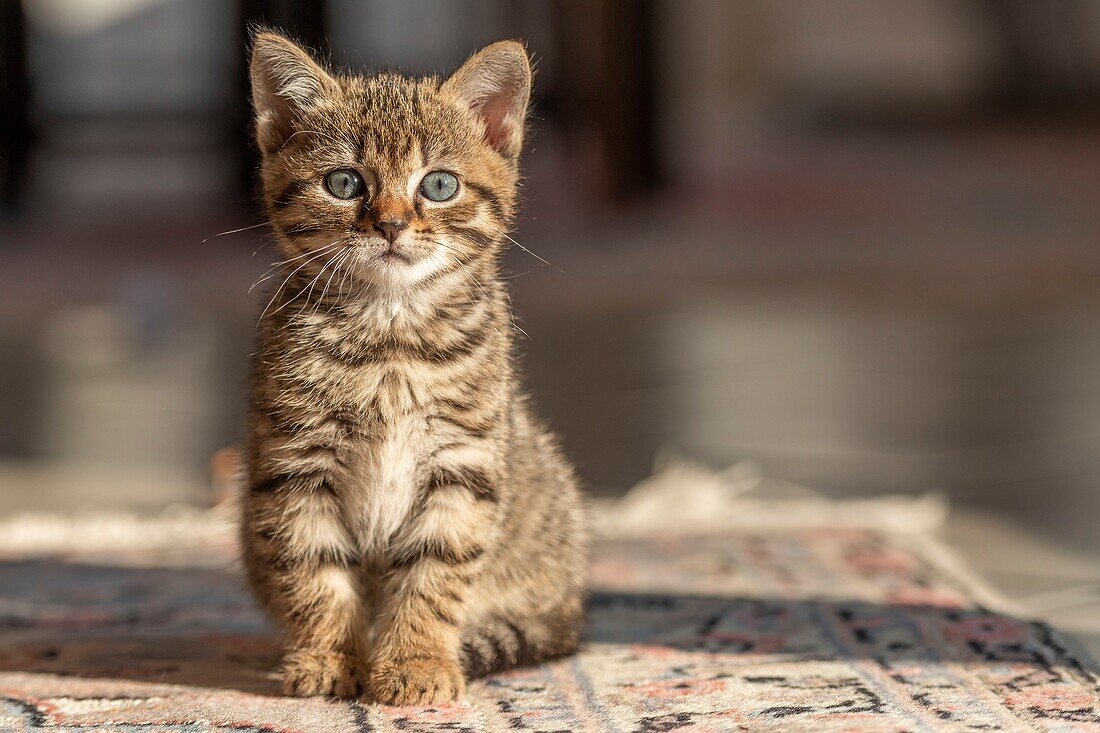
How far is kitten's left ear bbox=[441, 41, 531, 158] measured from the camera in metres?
1.97

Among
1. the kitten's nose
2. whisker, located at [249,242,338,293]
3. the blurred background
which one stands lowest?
the blurred background

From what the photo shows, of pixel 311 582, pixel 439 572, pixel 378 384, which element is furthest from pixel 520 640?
pixel 378 384

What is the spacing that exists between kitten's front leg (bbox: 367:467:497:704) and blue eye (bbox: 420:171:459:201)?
1.20ft

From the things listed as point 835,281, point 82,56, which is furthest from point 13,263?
point 835,281

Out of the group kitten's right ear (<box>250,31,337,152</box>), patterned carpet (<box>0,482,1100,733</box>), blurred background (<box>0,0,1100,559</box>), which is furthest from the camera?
blurred background (<box>0,0,1100,559</box>)

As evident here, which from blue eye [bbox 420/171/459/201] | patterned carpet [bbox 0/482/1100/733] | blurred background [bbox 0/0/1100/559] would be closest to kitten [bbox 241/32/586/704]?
blue eye [bbox 420/171/459/201]

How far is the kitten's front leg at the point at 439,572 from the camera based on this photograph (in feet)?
6.11

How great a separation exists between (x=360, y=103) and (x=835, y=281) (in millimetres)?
5126

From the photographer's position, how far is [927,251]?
7340mm

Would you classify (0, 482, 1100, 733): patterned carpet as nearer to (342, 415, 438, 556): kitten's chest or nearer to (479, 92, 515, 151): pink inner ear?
(342, 415, 438, 556): kitten's chest

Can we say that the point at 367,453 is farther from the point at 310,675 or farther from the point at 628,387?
the point at 628,387

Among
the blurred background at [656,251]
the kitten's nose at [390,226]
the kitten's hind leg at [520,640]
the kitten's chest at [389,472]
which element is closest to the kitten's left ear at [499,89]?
the blurred background at [656,251]

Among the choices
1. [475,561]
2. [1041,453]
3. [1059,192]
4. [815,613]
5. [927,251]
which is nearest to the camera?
[475,561]

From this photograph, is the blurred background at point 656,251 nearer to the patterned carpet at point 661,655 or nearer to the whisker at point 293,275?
the whisker at point 293,275
